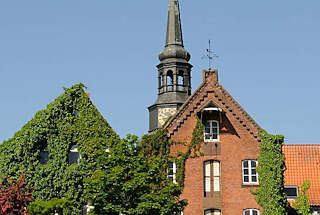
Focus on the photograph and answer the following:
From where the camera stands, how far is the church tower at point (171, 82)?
5593 centimetres

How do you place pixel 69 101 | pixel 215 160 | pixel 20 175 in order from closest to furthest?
1. pixel 20 175
2. pixel 69 101
3. pixel 215 160

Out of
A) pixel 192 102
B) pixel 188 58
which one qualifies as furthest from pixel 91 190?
pixel 188 58

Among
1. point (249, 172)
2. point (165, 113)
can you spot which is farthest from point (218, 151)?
point (165, 113)

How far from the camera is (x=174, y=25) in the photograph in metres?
62.3

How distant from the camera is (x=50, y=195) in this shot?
36281 mm

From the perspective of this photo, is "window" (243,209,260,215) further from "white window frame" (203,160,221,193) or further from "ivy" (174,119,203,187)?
"ivy" (174,119,203,187)

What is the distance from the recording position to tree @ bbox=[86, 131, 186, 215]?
32.4 meters

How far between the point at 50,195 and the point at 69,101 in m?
6.15

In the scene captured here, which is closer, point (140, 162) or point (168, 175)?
point (140, 162)

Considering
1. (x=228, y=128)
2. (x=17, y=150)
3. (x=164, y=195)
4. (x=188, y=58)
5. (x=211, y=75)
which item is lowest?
(x=164, y=195)

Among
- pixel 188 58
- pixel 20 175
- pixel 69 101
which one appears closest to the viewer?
pixel 20 175

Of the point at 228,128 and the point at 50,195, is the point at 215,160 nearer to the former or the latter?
the point at 228,128

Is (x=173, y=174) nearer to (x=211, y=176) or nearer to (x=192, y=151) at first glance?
(x=192, y=151)

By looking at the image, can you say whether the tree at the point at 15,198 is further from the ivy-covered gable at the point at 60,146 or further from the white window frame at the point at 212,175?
the white window frame at the point at 212,175
